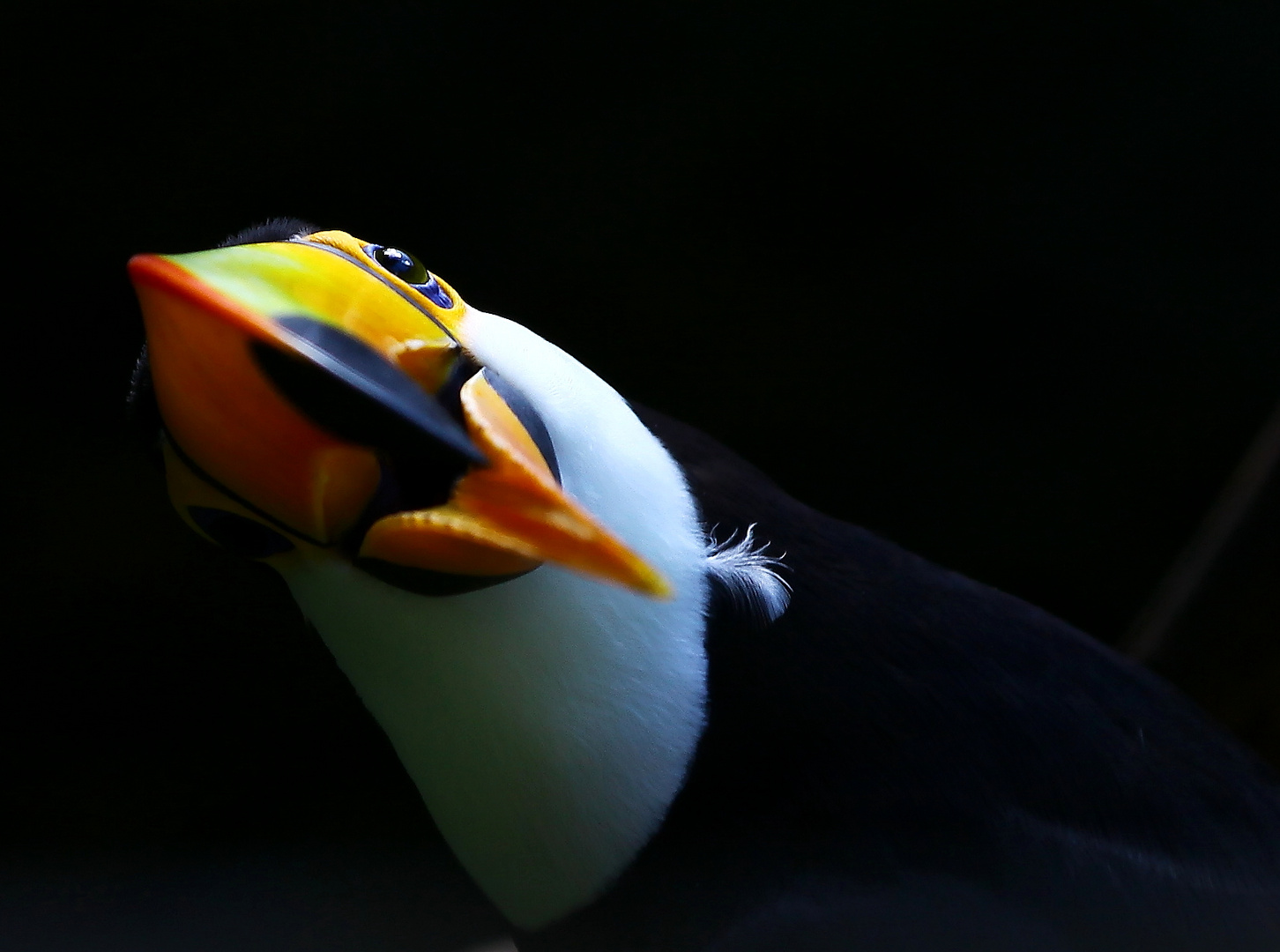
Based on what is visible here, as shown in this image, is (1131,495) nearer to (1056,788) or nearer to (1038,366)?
(1038,366)

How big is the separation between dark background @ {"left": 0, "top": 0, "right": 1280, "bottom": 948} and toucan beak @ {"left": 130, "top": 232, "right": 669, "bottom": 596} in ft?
2.85

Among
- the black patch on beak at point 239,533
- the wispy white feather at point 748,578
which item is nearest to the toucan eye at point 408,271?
the black patch on beak at point 239,533

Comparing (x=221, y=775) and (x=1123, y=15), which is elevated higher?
(x=1123, y=15)

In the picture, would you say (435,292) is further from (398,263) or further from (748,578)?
(748,578)

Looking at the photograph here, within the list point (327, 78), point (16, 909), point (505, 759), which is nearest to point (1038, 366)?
point (327, 78)

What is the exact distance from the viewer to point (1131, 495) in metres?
2.41

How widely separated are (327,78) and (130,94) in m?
0.28

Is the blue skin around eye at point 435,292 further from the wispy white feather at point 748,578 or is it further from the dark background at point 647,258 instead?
the dark background at point 647,258

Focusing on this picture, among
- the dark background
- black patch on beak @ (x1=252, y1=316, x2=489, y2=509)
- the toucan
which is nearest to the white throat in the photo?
the toucan

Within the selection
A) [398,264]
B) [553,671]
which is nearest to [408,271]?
[398,264]

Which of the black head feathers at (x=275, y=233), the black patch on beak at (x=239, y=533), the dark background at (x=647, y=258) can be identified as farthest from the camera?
the dark background at (x=647, y=258)

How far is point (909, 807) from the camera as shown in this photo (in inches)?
43.9

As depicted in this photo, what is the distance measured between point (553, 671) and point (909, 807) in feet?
→ 1.21

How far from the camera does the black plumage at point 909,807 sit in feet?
3.49
